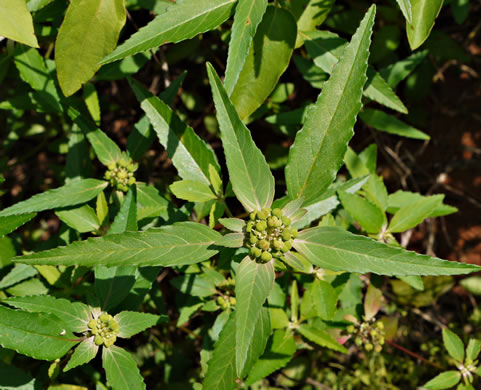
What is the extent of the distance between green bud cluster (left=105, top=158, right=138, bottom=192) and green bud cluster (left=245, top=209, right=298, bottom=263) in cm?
95

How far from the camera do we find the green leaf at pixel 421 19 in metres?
1.68

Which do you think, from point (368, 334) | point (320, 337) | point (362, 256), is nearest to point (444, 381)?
point (368, 334)

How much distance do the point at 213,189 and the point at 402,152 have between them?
2.39 meters

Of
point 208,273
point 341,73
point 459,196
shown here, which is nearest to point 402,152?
point 459,196

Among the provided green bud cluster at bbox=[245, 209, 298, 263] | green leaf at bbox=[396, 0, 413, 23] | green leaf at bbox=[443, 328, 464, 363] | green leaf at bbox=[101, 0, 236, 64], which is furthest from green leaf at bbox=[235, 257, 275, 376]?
green leaf at bbox=[443, 328, 464, 363]

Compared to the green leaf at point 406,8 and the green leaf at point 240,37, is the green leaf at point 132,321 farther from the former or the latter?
the green leaf at point 406,8

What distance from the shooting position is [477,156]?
3.91m

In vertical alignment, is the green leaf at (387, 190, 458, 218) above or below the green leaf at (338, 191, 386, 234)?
below

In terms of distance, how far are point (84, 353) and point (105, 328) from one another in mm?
139

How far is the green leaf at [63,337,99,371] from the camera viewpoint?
186cm

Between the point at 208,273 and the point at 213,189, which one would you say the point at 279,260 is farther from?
the point at 208,273

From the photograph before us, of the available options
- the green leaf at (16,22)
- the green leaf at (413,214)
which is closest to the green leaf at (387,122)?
the green leaf at (413,214)

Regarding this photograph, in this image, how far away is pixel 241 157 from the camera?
1636 mm

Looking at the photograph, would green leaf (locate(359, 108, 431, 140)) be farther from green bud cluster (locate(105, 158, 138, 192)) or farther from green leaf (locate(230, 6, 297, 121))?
green bud cluster (locate(105, 158, 138, 192))
